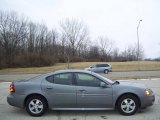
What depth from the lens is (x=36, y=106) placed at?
25.3 ft

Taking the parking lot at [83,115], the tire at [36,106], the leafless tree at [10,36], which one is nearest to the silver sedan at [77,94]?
the tire at [36,106]

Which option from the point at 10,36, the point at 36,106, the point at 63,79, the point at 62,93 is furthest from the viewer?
the point at 10,36

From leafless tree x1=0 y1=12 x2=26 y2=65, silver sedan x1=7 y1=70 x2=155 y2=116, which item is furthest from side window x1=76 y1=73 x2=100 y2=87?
leafless tree x1=0 y1=12 x2=26 y2=65

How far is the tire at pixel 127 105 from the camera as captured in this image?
7508mm

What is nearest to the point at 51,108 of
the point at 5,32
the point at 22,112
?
the point at 22,112

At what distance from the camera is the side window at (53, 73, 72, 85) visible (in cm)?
777

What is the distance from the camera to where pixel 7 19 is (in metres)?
74.8

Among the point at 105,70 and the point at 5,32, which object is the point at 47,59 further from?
the point at 105,70

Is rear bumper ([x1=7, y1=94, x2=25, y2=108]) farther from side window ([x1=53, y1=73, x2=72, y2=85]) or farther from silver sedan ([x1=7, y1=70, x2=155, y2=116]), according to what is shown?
side window ([x1=53, y1=73, x2=72, y2=85])

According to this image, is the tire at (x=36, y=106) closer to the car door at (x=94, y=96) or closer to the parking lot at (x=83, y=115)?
the parking lot at (x=83, y=115)

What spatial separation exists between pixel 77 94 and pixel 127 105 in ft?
4.97

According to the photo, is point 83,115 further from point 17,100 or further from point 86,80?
point 17,100

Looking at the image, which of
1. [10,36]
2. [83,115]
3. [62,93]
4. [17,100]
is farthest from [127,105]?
[10,36]

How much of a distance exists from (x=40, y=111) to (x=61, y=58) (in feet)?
243
